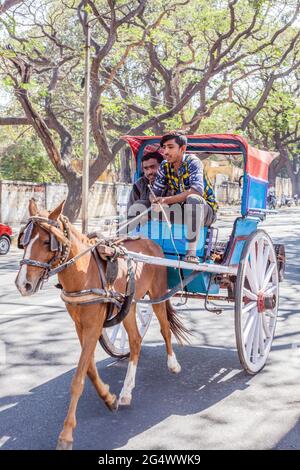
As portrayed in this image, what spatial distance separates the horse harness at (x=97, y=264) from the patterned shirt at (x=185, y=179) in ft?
3.22

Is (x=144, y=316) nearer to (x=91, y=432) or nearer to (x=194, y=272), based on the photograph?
(x=194, y=272)

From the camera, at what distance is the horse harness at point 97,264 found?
357 centimetres

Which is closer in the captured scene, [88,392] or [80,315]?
[80,315]

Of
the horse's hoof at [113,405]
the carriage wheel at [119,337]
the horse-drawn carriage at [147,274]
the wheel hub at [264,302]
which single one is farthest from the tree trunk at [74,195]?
the horse's hoof at [113,405]

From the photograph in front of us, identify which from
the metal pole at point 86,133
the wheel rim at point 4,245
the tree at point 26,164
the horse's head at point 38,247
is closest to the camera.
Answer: the horse's head at point 38,247

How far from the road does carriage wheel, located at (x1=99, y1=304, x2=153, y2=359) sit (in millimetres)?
150

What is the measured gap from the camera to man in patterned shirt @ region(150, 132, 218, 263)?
5.00 m

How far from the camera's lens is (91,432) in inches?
152

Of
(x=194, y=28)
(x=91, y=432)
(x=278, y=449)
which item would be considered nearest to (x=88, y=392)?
(x=91, y=432)

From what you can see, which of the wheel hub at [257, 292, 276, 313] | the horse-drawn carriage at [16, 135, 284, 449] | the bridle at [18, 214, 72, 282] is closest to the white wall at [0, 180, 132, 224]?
the horse-drawn carriage at [16, 135, 284, 449]

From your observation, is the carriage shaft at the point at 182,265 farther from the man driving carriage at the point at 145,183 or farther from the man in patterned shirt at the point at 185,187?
the man driving carriage at the point at 145,183

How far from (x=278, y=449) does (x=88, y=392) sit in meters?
1.75

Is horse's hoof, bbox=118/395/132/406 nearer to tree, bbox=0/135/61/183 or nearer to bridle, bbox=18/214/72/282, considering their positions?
bridle, bbox=18/214/72/282

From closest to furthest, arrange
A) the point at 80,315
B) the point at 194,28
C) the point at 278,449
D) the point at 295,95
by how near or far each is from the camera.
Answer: the point at 278,449 → the point at 80,315 → the point at 194,28 → the point at 295,95
